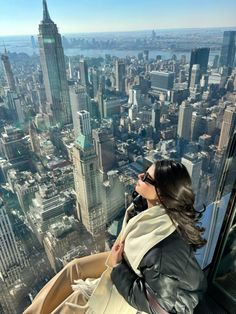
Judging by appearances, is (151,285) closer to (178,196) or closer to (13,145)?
(178,196)

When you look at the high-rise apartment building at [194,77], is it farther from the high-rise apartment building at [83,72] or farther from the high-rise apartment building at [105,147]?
the high-rise apartment building at [83,72]

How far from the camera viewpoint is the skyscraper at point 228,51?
10.3 feet

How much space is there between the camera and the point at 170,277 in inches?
19.1

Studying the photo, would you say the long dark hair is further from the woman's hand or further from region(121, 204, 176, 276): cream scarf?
the woman's hand

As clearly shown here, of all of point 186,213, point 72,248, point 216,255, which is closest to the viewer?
point 186,213

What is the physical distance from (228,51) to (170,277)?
4032mm

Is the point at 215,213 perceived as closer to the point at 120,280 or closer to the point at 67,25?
the point at 120,280

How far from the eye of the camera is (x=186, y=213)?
1.79 ft

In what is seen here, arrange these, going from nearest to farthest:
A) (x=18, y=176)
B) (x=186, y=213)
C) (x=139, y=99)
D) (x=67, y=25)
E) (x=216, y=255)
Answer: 1. (x=186, y=213)
2. (x=216, y=255)
3. (x=67, y=25)
4. (x=18, y=176)
5. (x=139, y=99)

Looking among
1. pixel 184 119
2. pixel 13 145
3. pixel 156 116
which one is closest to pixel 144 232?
Answer: pixel 184 119

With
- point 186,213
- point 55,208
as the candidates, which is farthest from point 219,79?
point 186,213

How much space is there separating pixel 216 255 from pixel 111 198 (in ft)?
6.65

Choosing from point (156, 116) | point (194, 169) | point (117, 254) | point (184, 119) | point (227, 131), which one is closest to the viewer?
point (117, 254)

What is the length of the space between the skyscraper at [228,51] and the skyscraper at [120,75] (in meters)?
2.30
